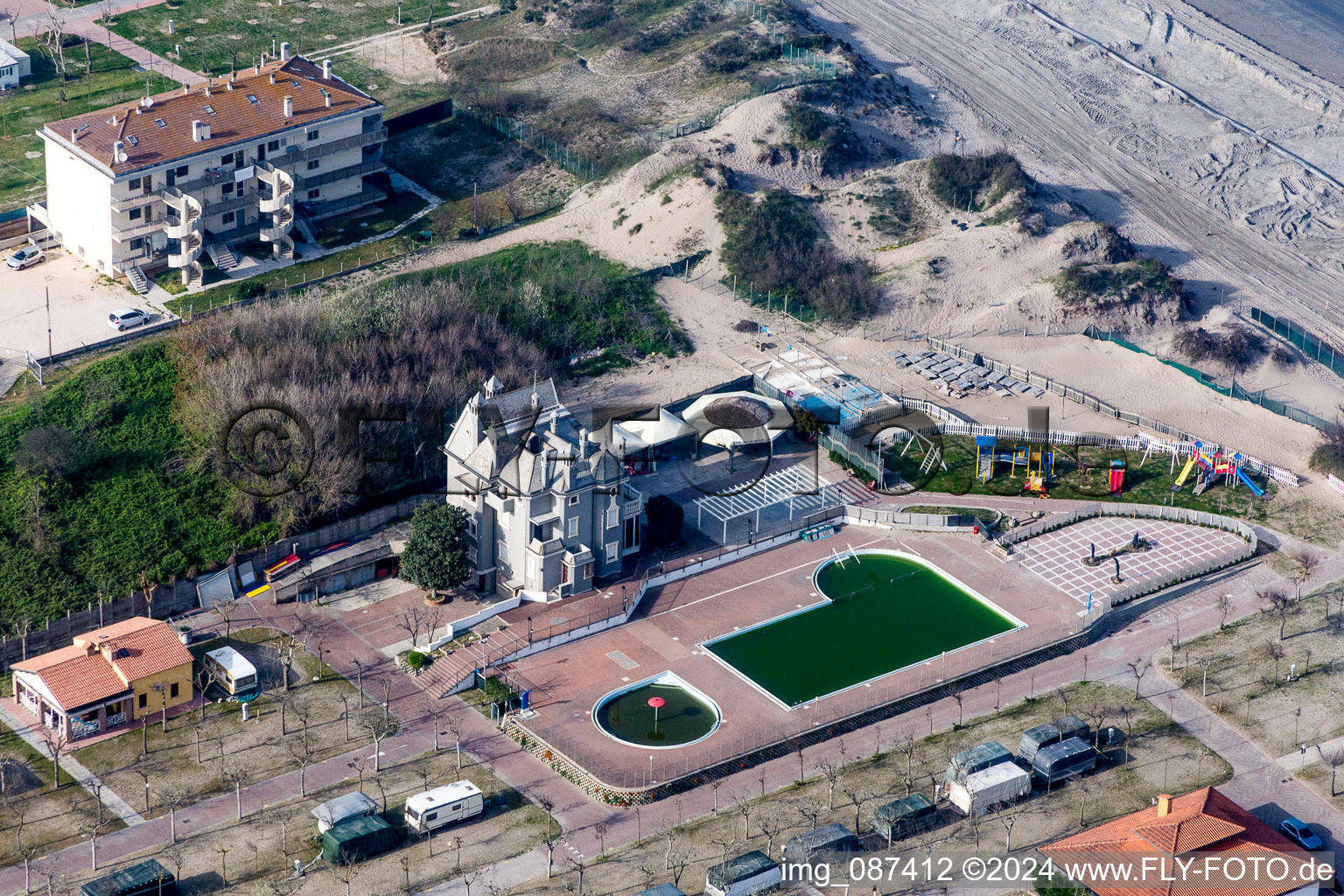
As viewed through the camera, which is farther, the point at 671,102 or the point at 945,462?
the point at 671,102

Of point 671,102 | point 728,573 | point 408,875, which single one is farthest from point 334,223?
point 408,875

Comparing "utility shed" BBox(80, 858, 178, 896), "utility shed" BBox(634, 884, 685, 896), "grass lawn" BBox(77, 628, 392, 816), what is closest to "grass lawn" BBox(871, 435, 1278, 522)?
"grass lawn" BBox(77, 628, 392, 816)

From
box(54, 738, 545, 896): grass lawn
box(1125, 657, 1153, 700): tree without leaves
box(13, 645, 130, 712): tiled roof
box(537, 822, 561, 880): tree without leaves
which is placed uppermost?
box(1125, 657, 1153, 700): tree without leaves

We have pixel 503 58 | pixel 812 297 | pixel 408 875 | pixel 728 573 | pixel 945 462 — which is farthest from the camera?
pixel 503 58

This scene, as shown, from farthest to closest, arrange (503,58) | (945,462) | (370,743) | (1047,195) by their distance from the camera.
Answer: (503,58), (1047,195), (945,462), (370,743)

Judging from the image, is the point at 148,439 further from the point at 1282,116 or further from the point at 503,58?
the point at 1282,116

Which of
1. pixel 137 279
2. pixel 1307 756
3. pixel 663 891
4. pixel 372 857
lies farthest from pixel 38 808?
pixel 1307 756

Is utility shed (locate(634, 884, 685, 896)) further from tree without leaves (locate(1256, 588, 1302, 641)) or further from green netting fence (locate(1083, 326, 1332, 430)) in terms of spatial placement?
green netting fence (locate(1083, 326, 1332, 430))
